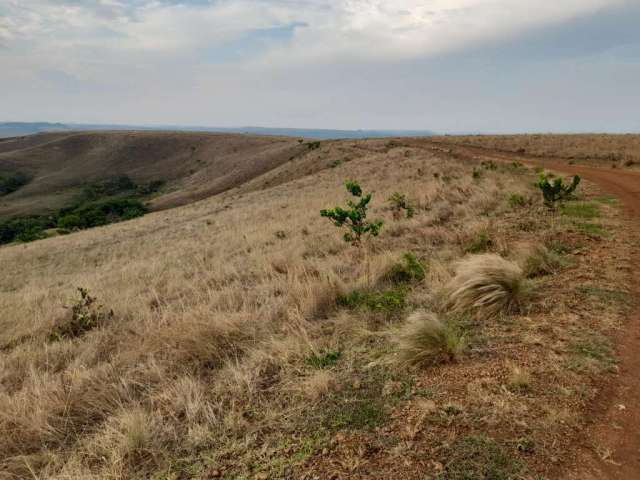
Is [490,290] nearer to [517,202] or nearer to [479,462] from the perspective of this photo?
[479,462]

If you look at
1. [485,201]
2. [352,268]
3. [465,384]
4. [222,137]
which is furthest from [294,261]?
[222,137]

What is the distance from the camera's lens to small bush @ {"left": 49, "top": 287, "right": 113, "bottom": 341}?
6.84 m

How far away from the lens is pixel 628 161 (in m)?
21.5

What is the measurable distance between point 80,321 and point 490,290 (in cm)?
685

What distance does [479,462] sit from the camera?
257 centimetres

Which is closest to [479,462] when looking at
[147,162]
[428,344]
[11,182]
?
[428,344]

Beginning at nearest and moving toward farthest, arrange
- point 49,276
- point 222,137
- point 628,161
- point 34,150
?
1. point 49,276
2. point 628,161
3. point 222,137
4. point 34,150

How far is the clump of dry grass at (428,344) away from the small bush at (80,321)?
Result: 5.70m

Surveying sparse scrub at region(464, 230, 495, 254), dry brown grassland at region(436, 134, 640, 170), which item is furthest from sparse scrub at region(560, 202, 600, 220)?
dry brown grassland at region(436, 134, 640, 170)

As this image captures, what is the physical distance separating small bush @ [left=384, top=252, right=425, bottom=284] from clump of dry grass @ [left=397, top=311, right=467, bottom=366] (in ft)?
8.04

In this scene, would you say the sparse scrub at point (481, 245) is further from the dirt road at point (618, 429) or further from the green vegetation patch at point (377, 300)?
the dirt road at point (618, 429)

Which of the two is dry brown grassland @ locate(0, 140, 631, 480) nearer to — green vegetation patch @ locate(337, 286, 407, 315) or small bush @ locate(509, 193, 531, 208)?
green vegetation patch @ locate(337, 286, 407, 315)

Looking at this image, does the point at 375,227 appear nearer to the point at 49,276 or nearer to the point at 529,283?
the point at 529,283

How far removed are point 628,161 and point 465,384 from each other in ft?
80.7
